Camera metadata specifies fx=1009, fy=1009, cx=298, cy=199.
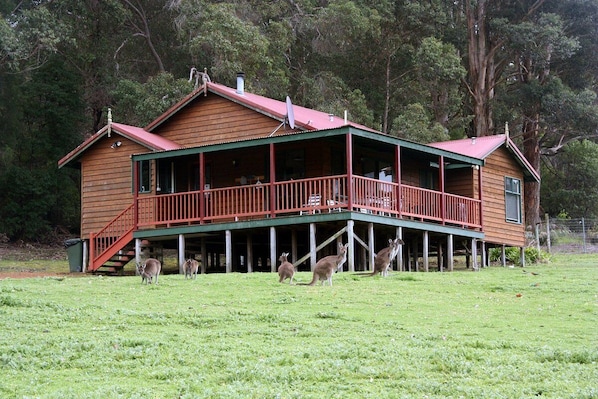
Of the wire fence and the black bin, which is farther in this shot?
the wire fence

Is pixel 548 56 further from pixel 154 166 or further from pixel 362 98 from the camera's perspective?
pixel 154 166

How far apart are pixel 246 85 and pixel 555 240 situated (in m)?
14.9

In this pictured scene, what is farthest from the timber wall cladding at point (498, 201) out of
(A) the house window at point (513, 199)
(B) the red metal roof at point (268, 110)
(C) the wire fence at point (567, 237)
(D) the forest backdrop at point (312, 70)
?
(D) the forest backdrop at point (312, 70)

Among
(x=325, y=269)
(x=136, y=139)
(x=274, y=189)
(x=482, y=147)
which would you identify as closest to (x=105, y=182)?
(x=136, y=139)

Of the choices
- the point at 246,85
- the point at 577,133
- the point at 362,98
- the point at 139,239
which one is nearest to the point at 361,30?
the point at 362,98

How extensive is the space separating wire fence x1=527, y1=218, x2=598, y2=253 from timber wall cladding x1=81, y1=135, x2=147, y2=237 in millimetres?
16700

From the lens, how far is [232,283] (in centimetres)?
2139

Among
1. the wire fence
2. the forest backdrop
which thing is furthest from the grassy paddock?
the forest backdrop

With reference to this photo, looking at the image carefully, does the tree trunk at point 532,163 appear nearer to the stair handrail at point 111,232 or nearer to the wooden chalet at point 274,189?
the wooden chalet at point 274,189

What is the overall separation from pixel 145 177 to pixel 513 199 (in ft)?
42.0

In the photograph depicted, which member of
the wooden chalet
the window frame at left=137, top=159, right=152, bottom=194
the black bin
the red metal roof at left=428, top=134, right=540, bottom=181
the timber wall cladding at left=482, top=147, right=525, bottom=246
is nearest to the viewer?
the wooden chalet

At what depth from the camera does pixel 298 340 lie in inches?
556

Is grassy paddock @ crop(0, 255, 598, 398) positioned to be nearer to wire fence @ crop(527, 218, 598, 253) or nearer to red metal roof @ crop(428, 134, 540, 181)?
Result: red metal roof @ crop(428, 134, 540, 181)

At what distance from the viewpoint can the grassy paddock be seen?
11383 mm
